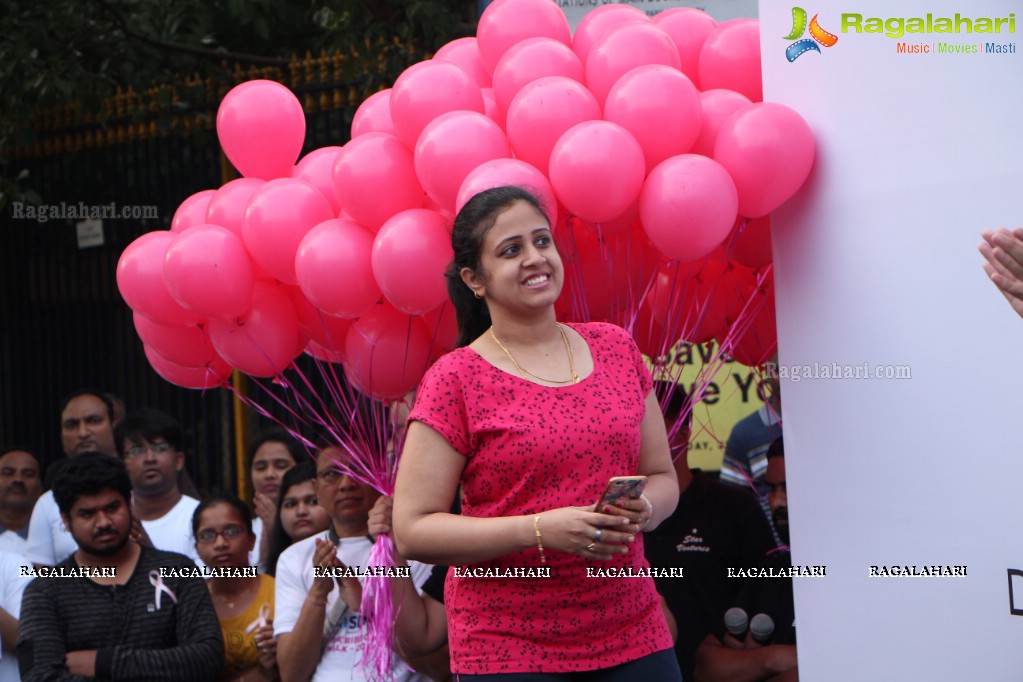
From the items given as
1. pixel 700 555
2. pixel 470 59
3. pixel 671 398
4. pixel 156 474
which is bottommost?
pixel 700 555

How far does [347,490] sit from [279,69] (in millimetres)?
3311

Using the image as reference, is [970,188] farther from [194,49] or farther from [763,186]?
[194,49]

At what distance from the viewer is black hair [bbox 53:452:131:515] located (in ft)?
15.0

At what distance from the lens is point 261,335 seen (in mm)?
3625

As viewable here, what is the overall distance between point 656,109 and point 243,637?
255 cm

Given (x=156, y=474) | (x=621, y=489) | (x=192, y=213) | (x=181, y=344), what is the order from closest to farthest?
(x=621, y=489)
(x=181, y=344)
(x=192, y=213)
(x=156, y=474)

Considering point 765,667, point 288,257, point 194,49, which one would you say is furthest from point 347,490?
point 194,49

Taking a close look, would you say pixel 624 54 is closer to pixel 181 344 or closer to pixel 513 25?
pixel 513 25

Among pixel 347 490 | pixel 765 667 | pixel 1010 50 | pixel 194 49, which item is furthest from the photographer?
pixel 194 49

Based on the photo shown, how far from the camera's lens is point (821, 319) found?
3.22m

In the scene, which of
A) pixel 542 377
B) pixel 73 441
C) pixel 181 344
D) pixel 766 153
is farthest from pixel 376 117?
pixel 73 441

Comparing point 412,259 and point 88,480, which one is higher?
point 412,259

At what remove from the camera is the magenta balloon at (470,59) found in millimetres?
3783

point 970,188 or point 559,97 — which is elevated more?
point 559,97
